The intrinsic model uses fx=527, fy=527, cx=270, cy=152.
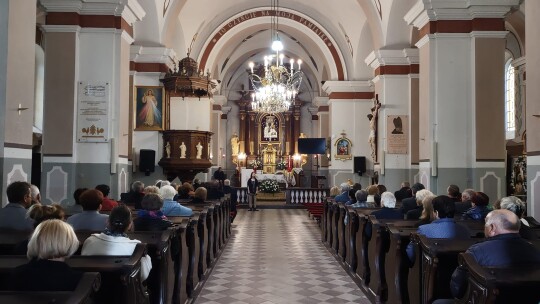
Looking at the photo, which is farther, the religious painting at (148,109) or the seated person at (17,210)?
the religious painting at (148,109)

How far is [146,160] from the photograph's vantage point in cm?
1173

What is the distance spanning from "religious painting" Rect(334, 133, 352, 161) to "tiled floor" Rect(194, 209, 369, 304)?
6.38 m

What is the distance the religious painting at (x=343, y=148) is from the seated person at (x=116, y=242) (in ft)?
45.1

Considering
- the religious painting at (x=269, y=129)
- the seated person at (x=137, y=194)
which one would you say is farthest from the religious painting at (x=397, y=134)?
the religious painting at (x=269, y=129)

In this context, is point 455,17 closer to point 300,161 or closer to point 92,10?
point 92,10

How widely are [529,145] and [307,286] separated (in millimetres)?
2983

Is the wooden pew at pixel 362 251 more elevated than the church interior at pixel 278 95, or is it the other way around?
the church interior at pixel 278 95

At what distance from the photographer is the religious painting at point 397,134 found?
39.6 ft

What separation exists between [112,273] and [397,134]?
33.5 ft

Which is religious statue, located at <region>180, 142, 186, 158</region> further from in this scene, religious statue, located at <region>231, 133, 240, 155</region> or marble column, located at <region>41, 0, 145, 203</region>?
religious statue, located at <region>231, 133, 240, 155</region>

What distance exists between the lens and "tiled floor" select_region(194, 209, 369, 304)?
207 inches

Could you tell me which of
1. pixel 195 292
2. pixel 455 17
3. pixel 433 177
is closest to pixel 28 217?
pixel 195 292

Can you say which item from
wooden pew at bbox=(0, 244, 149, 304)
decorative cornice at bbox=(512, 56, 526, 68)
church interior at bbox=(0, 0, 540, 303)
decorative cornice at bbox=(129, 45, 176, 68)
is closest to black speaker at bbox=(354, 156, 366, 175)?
church interior at bbox=(0, 0, 540, 303)

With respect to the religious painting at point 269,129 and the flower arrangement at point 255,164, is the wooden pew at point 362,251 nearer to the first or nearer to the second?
the flower arrangement at point 255,164
